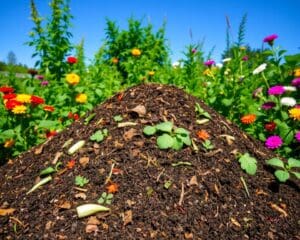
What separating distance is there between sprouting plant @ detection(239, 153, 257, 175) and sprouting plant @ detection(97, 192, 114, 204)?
98cm

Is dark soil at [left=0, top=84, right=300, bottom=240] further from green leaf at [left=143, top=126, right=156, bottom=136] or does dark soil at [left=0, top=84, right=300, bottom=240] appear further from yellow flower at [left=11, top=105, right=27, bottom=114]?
yellow flower at [left=11, top=105, right=27, bottom=114]

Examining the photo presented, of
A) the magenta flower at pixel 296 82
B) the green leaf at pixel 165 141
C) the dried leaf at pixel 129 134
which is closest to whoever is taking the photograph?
the green leaf at pixel 165 141

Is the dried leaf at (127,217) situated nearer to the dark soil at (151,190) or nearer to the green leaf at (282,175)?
the dark soil at (151,190)

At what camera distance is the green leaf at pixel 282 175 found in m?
2.28

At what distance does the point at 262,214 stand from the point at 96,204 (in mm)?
1056

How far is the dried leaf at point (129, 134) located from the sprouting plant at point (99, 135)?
164 millimetres

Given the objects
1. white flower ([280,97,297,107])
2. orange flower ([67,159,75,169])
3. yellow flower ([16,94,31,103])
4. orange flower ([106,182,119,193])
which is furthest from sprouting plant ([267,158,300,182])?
yellow flower ([16,94,31,103])

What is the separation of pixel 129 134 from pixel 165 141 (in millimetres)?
287

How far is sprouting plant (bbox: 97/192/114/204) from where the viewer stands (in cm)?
197

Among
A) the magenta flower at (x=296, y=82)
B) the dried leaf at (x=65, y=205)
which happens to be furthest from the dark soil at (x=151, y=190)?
the magenta flower at (x=296, y=82)

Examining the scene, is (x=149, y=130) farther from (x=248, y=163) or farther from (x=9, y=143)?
(x=9, y=143)

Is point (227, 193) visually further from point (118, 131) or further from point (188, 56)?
point (188, 56)

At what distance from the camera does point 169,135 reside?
2.30m

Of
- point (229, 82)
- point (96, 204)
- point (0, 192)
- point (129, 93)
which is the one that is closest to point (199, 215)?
point (96, 204)
